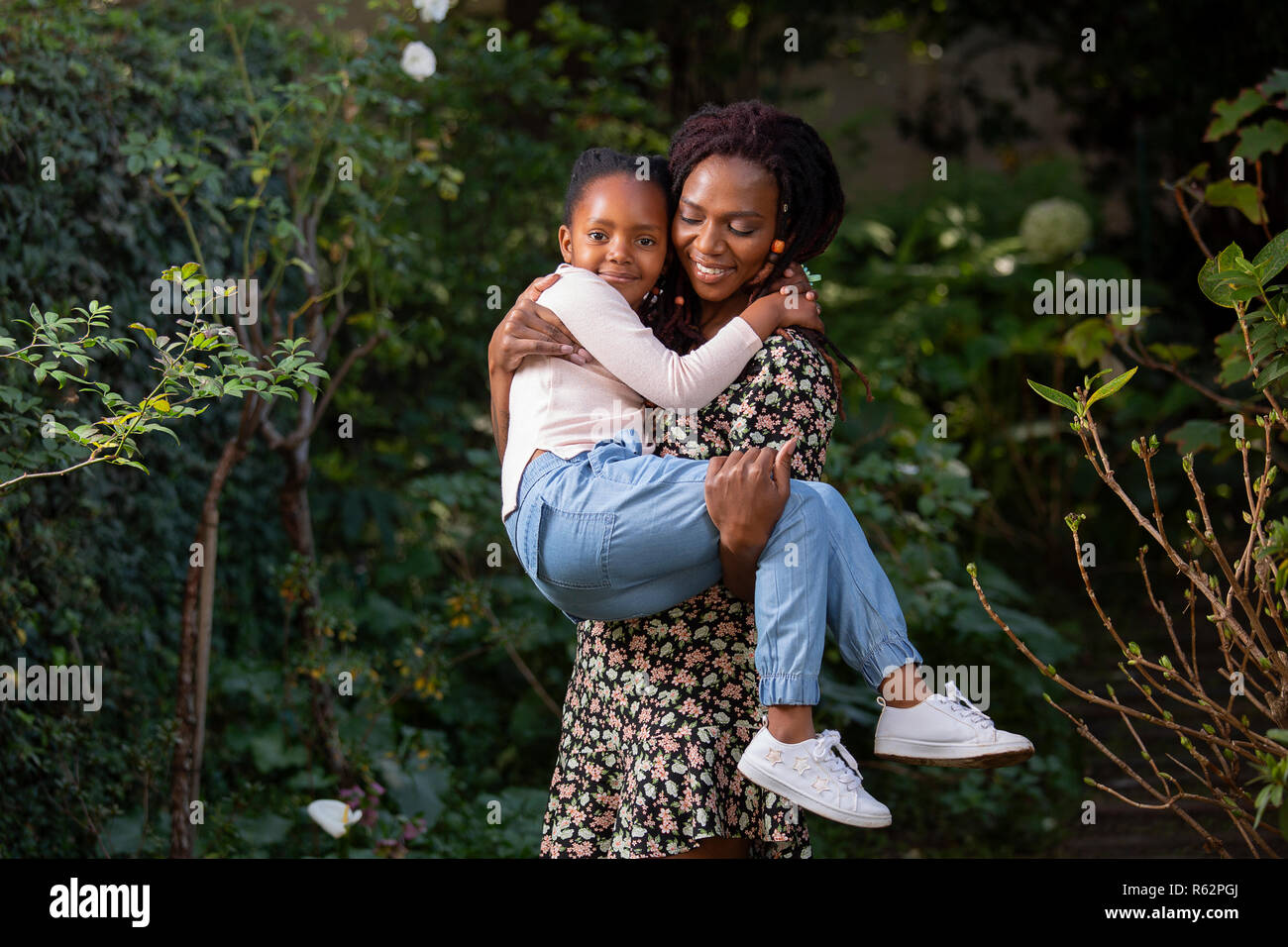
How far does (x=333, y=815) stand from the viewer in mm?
3705

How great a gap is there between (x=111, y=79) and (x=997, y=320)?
14.6 ft

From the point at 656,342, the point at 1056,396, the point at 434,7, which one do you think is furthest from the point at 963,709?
the point at 434,7

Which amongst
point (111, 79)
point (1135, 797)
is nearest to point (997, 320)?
point (1135, 797)

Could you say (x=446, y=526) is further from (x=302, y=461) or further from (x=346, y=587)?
(x=302, y=461)

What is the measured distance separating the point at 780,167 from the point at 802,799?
3.60 feet

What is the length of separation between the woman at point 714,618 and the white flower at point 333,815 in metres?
1.47

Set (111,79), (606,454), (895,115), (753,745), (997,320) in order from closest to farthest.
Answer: (753,745), (606,454), (111,79), (997,320), (895,115)

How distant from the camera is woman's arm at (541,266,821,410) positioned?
7.42 ft

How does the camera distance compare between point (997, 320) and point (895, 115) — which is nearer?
point (997, 320)

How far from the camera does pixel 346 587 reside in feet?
17.7

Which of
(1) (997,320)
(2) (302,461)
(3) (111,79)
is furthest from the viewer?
(1) (997,320)

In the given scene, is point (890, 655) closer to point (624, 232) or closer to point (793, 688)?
point (793, 688)
